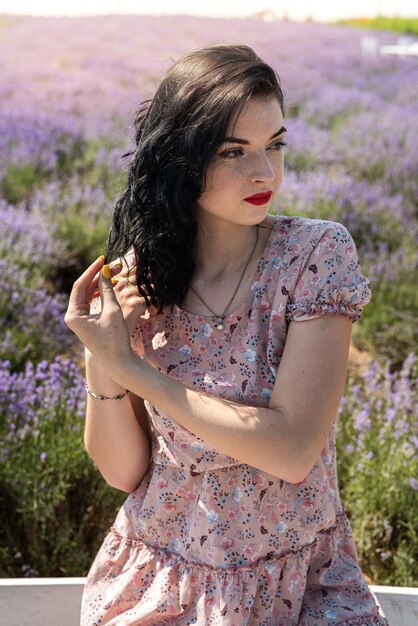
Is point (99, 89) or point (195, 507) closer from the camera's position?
point (195, 507)

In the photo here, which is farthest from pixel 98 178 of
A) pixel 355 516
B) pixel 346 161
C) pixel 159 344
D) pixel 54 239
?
pixel 159 344

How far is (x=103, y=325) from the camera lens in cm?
151

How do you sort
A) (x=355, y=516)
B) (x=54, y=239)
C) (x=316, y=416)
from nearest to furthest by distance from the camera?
1. (x=316, y=416)
2. (x=355, y=516)
3. (x=54, y=239)

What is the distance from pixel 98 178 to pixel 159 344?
3.57 metres

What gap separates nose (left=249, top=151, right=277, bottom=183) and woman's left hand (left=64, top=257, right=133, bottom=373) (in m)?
0.30

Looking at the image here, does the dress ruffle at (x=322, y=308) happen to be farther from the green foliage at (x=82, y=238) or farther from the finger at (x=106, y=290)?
the green foliage at (x=82, y=238)

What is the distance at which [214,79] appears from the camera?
4.80 ft

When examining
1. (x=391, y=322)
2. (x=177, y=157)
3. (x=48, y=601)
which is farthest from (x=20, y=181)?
(x=177, y=157)

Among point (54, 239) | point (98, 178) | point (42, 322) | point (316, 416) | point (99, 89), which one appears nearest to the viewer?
point (316, 416)

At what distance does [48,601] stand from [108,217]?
7.40ft

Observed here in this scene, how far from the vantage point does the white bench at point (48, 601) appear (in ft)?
5.81

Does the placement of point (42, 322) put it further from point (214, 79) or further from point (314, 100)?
point (314, 100)

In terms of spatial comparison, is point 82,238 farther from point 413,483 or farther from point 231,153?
point 231,153

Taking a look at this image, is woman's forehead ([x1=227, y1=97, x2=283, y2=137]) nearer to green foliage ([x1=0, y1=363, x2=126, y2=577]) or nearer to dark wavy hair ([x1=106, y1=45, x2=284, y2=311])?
dark wavy hair ([x1=106, y1=45, x2=284, y2=311])
